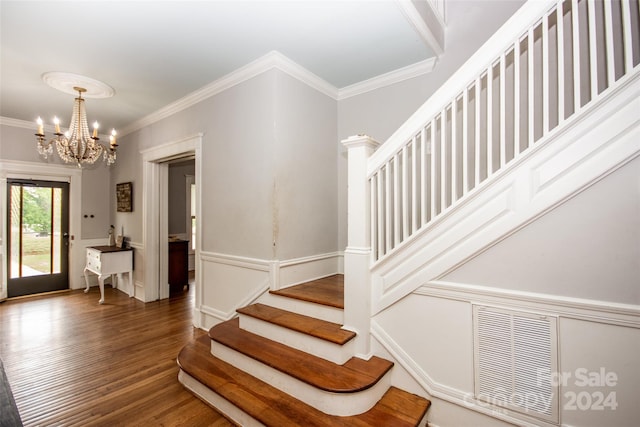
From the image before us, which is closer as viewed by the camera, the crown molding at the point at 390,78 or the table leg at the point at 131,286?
the crown molding at the point at 390,78

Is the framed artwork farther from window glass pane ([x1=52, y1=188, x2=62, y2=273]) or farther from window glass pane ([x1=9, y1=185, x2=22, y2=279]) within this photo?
window glass pane ([x1=9, y1=185, x2=22, y2=279])

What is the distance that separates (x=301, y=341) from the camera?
2154 millimetres

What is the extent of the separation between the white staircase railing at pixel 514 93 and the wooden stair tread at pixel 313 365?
2.35ft

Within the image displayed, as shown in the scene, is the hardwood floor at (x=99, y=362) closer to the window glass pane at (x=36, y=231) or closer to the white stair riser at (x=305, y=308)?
the window glass pane at (x=36, y=231)

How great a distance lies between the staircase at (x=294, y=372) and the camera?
1.71 metres

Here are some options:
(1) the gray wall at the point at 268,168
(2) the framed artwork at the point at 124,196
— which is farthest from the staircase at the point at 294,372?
(2) the framed artwork at the point at 124,196

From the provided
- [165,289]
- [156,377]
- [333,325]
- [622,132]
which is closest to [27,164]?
[165,289]

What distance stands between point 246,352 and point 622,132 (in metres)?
2.59

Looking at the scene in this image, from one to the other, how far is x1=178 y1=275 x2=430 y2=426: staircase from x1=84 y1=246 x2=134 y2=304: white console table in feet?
8.88

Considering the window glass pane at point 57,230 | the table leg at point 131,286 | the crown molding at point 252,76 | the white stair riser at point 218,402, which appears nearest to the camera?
the white stair riser at point 218,402

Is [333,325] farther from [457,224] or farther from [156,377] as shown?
[156,377]

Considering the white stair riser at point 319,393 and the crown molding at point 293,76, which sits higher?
the crown molding at point 293,76

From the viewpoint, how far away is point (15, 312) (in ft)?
12.7

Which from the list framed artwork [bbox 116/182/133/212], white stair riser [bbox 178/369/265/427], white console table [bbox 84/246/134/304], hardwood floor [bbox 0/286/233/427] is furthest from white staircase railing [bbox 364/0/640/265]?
framed artwork [bbox 116/182/133/212]
